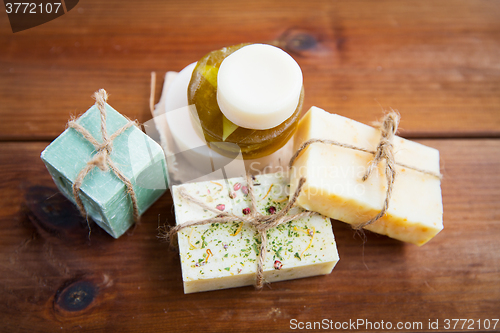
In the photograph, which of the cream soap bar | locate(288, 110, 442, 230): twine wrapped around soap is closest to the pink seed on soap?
the cream soap bar

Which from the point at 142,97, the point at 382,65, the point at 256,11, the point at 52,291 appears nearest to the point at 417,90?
the point at 382,65

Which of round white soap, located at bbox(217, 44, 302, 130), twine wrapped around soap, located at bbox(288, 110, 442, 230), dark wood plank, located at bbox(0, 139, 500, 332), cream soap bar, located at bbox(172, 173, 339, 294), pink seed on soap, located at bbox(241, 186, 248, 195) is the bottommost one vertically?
dark wood plank, located at bbox(0, 139, 500, 332)

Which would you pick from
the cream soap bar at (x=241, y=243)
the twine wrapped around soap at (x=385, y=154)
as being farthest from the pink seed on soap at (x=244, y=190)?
the twine wrapped around soap at (x=385, y=154)

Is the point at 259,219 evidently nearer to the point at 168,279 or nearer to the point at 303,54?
the point at 168,279

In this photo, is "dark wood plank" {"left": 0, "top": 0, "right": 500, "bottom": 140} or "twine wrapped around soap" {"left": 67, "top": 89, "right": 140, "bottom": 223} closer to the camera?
"twine wrapped around soap" {"left": 67, "top": 89, "right": 140, "bottom": 223}

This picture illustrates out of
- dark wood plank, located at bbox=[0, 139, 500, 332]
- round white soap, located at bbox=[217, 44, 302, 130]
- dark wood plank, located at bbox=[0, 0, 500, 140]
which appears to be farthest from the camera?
dark wood plank, located at bbox=[0, 0, 500, 140]

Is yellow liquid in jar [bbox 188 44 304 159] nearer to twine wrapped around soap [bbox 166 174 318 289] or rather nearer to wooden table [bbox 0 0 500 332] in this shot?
twine wrapped around soap [bbox 166 174 318 289]

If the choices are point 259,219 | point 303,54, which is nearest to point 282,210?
point 259,219
